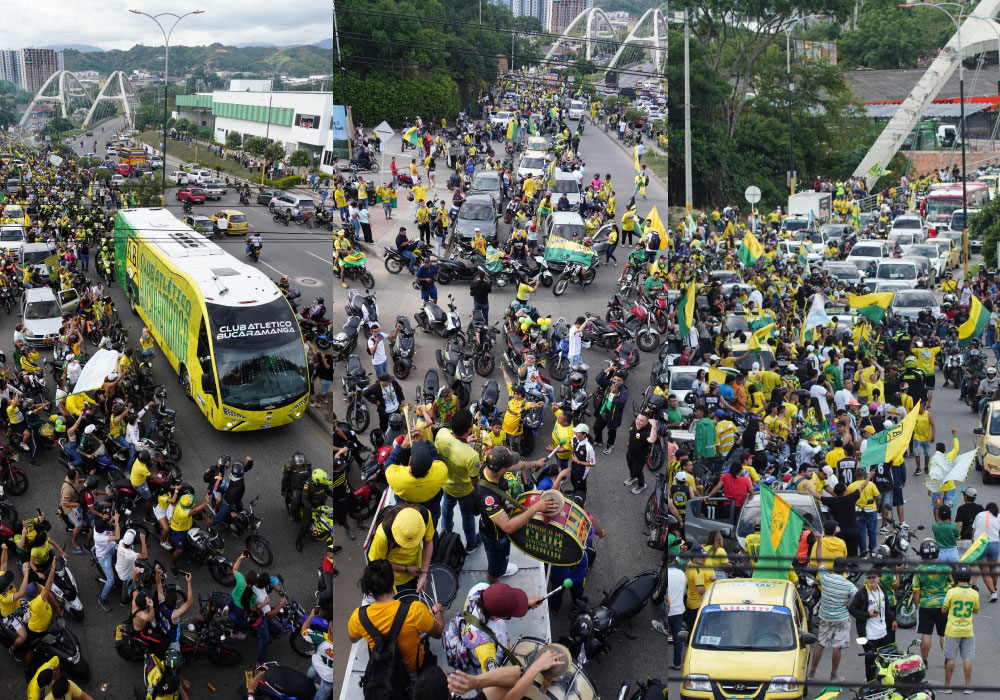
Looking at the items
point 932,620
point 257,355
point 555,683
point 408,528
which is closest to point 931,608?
point 932,620

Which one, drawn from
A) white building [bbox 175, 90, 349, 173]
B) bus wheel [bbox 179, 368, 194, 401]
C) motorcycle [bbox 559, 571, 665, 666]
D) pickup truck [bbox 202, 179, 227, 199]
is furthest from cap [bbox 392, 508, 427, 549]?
pickup truck [bbox 202, 179, 227, 199]

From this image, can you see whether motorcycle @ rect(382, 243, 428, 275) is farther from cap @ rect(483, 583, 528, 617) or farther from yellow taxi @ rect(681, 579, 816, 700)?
cap @ rect(483, 583, 528, 617)

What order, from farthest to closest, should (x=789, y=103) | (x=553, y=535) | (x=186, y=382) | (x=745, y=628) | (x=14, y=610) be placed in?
(x=789, y=103) < (x=186, y=382) < (x=14, y=610) < (x=745, y=628) < (x=553, y=535)

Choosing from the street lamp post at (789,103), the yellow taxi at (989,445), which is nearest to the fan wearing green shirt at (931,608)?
the yellow taxi at (989,445)

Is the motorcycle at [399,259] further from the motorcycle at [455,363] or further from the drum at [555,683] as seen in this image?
the drum at [555,683]

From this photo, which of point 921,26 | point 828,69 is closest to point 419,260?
point 828,69

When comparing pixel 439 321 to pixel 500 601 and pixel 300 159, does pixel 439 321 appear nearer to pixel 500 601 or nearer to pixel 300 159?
pixel 300 159
